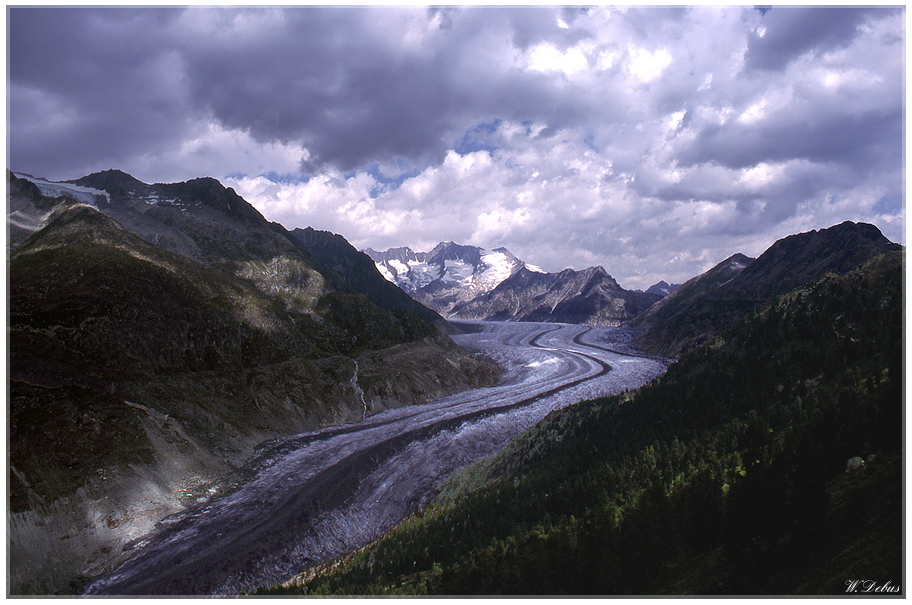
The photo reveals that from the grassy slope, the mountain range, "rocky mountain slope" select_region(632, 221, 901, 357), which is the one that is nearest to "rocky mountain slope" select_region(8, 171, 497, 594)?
the mountain range

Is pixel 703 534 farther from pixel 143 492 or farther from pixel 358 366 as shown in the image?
pixel 358 366

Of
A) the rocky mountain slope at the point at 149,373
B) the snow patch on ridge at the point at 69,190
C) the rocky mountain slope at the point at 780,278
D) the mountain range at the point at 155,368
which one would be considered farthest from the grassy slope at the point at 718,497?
the snow patch on ridge at the point at 69,190

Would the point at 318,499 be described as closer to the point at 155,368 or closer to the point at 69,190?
the point at 155,368

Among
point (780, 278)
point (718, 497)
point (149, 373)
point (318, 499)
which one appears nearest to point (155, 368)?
point (149, 373)

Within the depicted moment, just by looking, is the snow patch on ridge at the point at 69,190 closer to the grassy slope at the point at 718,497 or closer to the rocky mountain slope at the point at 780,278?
the grassy slope at the point at 718,497

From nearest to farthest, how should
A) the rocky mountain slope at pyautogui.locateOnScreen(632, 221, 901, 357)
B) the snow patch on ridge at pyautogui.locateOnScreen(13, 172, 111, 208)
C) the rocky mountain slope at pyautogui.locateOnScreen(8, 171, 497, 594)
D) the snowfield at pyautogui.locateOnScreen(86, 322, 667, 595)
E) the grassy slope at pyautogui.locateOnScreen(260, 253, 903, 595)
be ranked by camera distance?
the grassy slope at pyautogui.locateOnScreen(260, 253, 903, 595) → the snowfield at pyautogui.locateOnScreen(86, 322, 667, 595) → the rocky mountain slope at pyautogui.locateOnScreen(8, 171, 497, 594) → the rocky mountain slope at pyautogui.locateOnScreen(632, 221, 901, 357) → the snow patch on ridge at pyautogui.locateOnScreen(13, 172, 111, 208)

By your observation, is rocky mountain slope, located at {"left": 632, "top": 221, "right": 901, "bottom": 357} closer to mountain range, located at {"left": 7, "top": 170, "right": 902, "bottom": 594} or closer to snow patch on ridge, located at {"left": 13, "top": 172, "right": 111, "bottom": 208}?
mountain range, located at {"left": 7, "top": 170, "right": 902, "bottom": 594}

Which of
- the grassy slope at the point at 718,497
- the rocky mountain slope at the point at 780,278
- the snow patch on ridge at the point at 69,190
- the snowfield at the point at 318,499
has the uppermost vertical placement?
the snow patch on ridge at the point at 69,190
